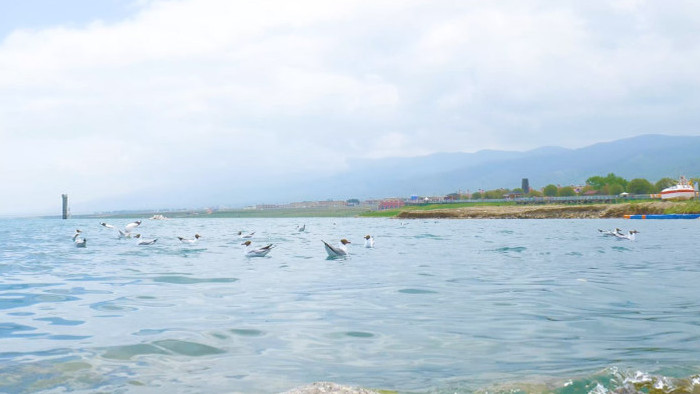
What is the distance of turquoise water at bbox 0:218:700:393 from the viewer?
7508 millimetres

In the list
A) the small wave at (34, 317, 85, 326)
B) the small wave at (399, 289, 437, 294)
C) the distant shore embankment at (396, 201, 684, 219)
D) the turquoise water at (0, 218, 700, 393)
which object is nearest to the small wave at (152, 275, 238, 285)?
the turquoise water at (0, 218, 700, 393)

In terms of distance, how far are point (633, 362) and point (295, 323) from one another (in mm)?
5802

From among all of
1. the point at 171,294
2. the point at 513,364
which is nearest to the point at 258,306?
the point at 171,294

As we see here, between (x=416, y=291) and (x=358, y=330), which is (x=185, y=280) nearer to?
(x=416, y=291)

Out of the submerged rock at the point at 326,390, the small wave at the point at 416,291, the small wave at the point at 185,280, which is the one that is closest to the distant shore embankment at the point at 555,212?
the small wave at the point at 416,291

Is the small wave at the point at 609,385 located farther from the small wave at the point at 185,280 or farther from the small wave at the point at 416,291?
the small wave at the point at 185,280

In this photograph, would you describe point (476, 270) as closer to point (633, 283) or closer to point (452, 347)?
point (633, 283)

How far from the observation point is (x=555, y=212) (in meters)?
102

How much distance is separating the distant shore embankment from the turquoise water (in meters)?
77.1

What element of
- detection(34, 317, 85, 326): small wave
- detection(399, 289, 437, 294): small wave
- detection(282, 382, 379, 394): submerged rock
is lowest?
detection(399, 289, 437, 294): small wave

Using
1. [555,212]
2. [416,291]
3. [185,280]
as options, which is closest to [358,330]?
[416,291]

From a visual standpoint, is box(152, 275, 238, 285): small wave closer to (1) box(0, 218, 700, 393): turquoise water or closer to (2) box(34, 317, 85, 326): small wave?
(1) box(0, 218, 700, 393): turquoise water

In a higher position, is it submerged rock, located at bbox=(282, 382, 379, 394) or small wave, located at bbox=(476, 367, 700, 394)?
submerged rock, located at bbox=(282, 382, 379, 394)

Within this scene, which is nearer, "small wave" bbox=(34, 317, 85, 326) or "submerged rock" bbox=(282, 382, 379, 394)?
"submerged rock" bbox=(282, 382, 379, 394)
